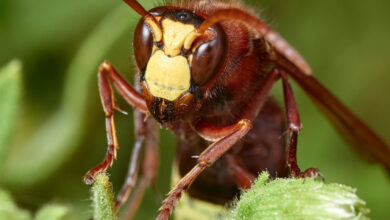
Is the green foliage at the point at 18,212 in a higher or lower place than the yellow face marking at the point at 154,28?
lower

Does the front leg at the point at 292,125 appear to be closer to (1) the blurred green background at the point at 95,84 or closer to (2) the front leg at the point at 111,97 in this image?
(1) the blurred green background at the point at 95,84

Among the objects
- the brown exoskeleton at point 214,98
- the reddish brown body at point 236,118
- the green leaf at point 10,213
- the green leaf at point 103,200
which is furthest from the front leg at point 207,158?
the green leaf at point 10,213

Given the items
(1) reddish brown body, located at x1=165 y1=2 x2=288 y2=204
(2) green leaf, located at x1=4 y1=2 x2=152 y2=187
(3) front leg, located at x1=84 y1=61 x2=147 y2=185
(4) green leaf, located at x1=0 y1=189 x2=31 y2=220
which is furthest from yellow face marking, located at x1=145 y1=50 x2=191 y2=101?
(2) green leaf, located at x1=4 y1=2 x2=152 y2=187

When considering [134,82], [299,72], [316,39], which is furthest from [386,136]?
[134,82]

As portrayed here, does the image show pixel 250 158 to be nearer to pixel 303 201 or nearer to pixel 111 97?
pixel 111 97

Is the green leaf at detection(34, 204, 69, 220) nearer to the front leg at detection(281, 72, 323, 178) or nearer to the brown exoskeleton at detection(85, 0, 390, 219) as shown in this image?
the brown exoskeleton at detection(85, 0, 390, 219)

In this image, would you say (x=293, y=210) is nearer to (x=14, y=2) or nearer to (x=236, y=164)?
(x=236, y=164)
